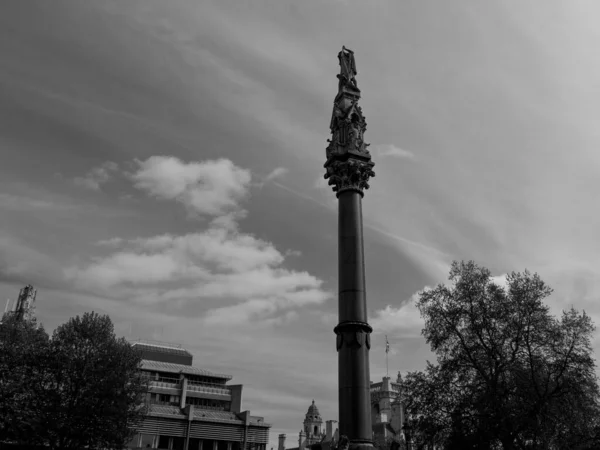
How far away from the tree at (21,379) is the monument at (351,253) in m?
30.1

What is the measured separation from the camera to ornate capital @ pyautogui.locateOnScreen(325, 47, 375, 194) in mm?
25406

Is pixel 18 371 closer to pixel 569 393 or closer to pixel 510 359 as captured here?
pixel 510 359

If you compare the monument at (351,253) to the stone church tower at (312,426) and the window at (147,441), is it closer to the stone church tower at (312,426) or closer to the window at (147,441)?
the window at (147,441)

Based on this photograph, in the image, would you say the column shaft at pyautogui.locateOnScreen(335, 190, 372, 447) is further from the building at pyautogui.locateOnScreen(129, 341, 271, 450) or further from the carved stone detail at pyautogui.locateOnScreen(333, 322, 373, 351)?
the building at pyautogui.locateOnScreen(129, 341, 271, 450)

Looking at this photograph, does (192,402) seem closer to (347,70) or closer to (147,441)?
(147,441)

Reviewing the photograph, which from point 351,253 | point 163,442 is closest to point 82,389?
point 163,442

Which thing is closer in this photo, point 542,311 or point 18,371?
point 542,311

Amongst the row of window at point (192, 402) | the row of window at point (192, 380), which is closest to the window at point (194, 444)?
the row of window at point (192, 402)

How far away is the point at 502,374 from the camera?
34.8 meters

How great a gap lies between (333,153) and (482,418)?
2016 centimetres

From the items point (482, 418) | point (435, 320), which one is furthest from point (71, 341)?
point (482, 418)

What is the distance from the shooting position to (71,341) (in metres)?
45.5

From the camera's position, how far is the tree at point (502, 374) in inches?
1312

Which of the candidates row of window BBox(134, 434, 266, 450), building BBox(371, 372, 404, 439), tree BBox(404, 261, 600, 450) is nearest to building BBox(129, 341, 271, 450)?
row of window BBox(134, 434, 266, 450)
